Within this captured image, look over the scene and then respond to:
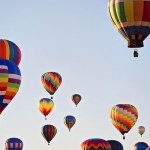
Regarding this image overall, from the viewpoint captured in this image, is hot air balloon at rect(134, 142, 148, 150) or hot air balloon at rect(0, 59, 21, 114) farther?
hot air balloon at rect(134, 142, 148, 150)

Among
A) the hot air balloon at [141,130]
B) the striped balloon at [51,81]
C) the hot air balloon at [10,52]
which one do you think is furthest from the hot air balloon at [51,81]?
the hot air balloon at [141,130]

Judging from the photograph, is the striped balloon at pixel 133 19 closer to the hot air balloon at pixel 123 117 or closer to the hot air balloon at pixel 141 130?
the hot air balloon at pixel 123 117

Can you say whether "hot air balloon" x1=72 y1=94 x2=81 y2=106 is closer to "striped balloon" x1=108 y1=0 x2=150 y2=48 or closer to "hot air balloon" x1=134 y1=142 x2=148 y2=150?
"hot air balloon" x1=134 y1=142 x2=148 y2=150

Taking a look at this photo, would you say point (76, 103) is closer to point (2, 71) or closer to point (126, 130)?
point (126, 130)

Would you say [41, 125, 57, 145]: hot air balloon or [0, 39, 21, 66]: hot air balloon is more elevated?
[0, 39, 21, 66]: hot air balloon

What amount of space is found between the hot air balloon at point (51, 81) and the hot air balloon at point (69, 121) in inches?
382

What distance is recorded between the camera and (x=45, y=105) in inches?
3319

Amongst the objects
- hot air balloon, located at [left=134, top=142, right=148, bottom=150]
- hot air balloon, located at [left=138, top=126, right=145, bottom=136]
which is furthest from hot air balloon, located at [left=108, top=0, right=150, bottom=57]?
hot air balloon, located at [left=138, top=126, right=145, bottom=136]

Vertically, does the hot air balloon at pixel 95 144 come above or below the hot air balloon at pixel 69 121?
below

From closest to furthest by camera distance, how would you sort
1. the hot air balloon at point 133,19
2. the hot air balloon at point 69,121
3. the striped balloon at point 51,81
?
the hot air balloon at point 133,19, the striped balloon at point 51,81, the hot air balloon at point 69,121

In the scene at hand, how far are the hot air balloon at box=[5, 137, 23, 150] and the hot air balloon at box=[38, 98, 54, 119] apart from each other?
5906 mm

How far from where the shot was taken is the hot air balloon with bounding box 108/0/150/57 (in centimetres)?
5150

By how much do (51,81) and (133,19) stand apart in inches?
1101

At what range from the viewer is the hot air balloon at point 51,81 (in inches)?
3078
